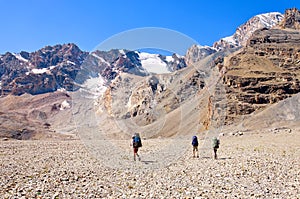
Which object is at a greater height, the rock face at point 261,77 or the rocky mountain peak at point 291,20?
the rocky mountain peak at point 291,20

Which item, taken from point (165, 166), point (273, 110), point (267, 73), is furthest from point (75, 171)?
point (267, 73)

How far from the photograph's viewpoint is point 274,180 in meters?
16.6

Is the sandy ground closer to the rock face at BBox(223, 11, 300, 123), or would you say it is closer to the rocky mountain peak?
the rock face at BBox(223, 11, 300, 123)

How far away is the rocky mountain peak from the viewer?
180125 mm

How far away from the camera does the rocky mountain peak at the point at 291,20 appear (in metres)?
180

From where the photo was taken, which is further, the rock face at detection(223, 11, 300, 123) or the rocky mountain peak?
the rocky mountain peak

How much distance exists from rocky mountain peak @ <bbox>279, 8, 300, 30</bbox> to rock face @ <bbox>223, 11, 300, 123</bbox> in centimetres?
6078

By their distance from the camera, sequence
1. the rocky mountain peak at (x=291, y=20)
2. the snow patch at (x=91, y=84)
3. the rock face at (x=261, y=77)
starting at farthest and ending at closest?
the rocky mountain peak at (x=291, y=20)
the rock face at (x=261, y=77)
the snow patch at (x=91, y=84)

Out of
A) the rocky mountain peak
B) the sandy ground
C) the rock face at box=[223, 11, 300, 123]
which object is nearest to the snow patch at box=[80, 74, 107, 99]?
the sandy ground

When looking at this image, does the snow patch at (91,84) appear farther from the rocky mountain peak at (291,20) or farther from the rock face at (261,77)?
the rocky mountain peak at (291,20)

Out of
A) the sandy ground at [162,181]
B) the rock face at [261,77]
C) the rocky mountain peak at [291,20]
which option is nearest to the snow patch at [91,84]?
the sandy ground at [162,181]

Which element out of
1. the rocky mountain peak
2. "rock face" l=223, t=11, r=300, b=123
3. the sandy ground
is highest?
the rocky mountain peak

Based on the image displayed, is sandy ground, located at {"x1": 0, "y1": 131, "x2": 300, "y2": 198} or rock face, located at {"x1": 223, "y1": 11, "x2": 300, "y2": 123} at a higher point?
rock face, located at {"x1": 223, "y1": 11, "x2": 300, "y2": 123}

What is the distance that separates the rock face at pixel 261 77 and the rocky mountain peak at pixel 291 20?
2393 inches
